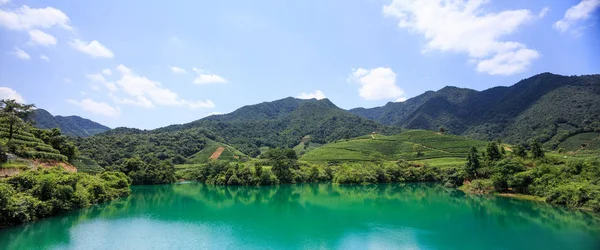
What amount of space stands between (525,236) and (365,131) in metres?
124

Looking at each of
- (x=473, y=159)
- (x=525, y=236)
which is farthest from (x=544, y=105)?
(x=525, y=236)

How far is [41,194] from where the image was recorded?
30031 mm

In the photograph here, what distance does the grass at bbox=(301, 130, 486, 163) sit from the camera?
83000 millimetres

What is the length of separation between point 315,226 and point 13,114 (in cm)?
3666

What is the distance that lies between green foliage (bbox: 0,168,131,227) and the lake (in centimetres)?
102

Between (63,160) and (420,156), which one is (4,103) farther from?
(420,156)

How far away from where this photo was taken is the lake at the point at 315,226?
23031mm

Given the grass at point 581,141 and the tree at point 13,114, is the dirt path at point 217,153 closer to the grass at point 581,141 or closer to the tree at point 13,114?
the tree at point 13,114

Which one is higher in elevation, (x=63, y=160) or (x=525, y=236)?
(x=63, y=160)

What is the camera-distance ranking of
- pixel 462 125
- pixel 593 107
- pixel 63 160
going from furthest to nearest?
pixel 462 125 < pixel 593 107 < pixel 63 160

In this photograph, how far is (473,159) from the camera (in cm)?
5534

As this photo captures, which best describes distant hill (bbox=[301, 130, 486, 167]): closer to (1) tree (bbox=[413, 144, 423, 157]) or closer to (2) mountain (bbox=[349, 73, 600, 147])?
(1) tree (bbox=[413, 144, 423, 157])

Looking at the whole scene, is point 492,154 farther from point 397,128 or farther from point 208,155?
point 397,128

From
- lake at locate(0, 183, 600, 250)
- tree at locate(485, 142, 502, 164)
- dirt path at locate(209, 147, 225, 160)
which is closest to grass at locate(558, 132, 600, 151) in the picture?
tree at locate(485, 142, 502, 164)
